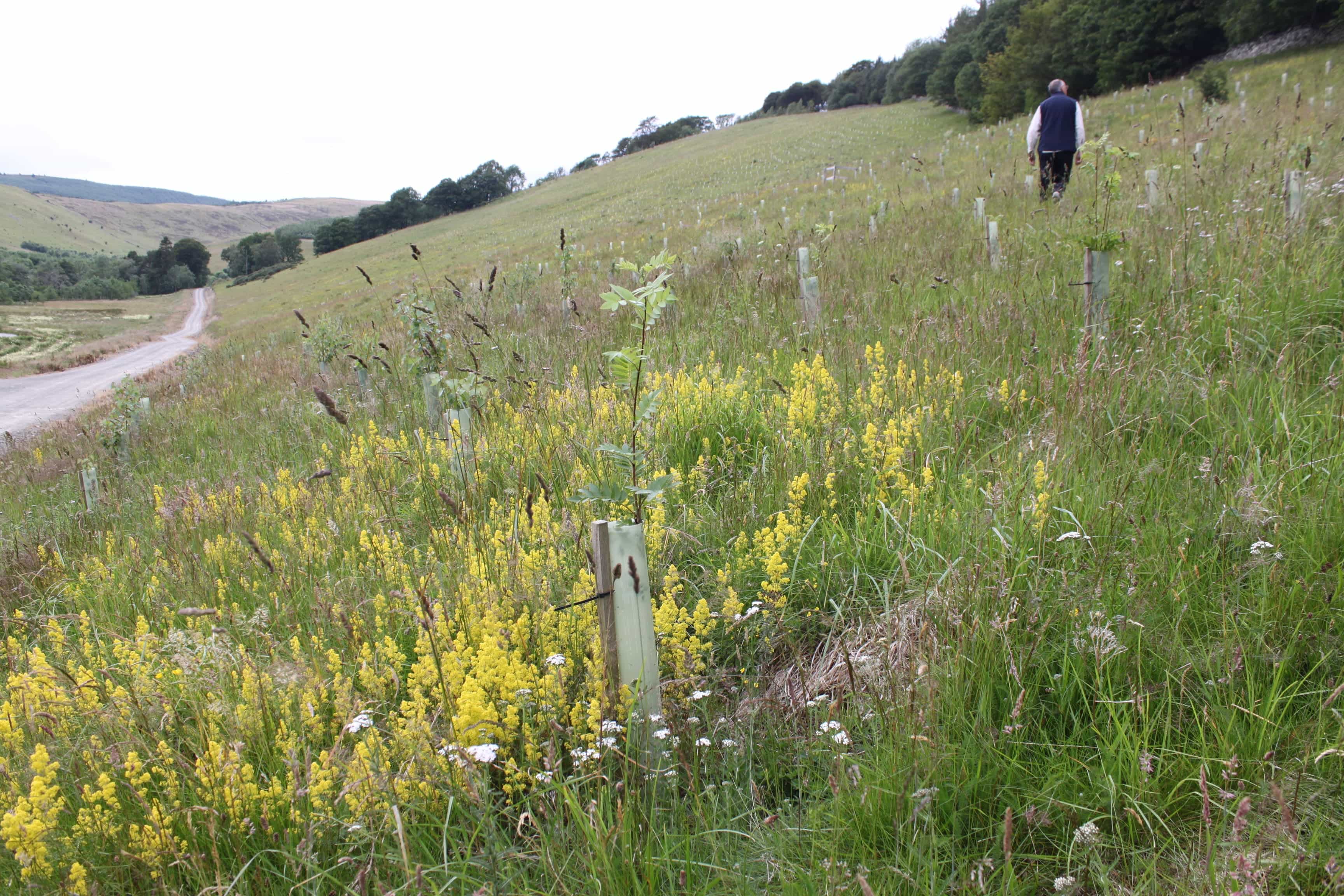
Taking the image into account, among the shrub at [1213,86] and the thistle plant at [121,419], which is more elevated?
the shrub at [1213,86]

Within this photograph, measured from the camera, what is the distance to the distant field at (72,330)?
Answer: 81.5 ft

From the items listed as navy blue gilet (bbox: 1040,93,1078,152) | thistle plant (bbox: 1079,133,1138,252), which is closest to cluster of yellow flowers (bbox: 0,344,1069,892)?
thistle plant (bbox: 1079,133,1138,252)

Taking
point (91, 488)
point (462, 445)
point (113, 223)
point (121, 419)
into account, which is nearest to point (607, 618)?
point (462, 445)

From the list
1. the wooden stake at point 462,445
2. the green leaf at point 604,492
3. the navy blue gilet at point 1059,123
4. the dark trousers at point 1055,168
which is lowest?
the wooden stake at point 462,445

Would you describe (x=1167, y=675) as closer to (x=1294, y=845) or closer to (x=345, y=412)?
(x=1294, y=845)

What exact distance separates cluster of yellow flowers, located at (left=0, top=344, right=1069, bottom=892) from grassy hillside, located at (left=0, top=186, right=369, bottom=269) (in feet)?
405

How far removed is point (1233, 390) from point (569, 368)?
4.06 meters

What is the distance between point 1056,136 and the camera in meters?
9.41

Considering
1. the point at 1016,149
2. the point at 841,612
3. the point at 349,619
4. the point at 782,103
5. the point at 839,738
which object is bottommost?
the point at 841,612

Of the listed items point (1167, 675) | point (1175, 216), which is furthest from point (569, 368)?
point (1175, 216)

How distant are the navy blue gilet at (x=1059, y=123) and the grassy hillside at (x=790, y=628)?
15.2 feet

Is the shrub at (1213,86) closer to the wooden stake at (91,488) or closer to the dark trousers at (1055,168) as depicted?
the dark trousers at (1055,168)

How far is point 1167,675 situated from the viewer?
5.72 ft

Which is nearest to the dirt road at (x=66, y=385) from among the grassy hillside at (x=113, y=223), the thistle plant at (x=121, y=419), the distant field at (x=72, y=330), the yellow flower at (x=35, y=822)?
the thistle plant at (x=121, y=419)
